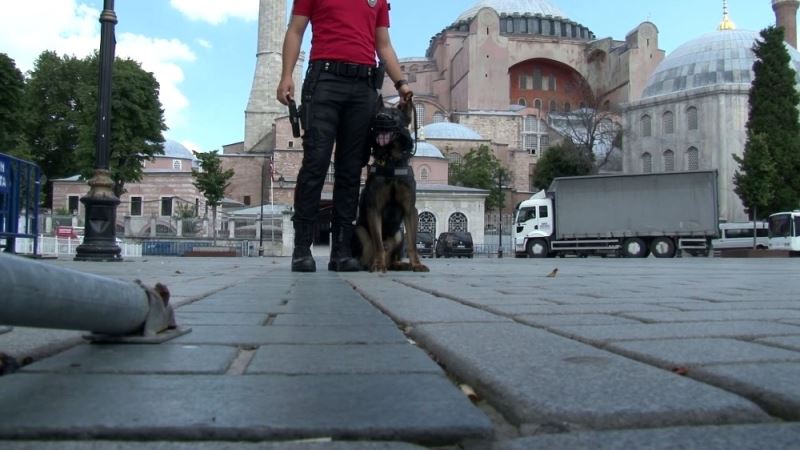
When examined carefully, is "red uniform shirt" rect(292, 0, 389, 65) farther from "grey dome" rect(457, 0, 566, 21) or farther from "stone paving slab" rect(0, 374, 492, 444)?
"grey dome" rect(457, 0, 566, 21)

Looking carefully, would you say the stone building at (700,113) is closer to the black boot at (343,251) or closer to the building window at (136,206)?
the building window at (136,206)

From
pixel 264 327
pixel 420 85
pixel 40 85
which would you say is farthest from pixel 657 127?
pixel 264 327

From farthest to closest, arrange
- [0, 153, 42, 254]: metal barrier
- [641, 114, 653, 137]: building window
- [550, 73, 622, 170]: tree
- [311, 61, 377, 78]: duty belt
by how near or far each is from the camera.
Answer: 1. [550, 73, 622, 170]: tree
2. [641, 114, 653, 137]: building window
3. [0, 153, 42, 254]: metal barrier
4. [311, 61, 377, 78]: duty belt

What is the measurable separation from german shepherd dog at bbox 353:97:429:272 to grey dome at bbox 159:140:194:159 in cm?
6238

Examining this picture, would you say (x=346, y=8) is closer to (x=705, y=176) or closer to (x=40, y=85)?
(x=705, y=176)

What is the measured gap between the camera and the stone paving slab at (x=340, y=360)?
155cm

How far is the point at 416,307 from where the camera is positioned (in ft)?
9.70

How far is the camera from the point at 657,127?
53.8 meters

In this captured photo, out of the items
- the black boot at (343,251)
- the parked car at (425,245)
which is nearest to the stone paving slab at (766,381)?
the black boot at (343,251)

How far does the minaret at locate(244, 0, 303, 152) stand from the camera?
6148 centimetres

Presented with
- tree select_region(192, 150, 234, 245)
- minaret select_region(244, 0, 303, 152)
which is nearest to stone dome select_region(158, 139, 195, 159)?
minaret select_region(244, 0, 303, 152)

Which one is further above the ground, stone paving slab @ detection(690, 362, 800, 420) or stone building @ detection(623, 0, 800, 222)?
stone building @ detection(623, 0, 800, 222)

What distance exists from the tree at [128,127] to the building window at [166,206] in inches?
599

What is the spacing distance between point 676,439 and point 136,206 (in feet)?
211
